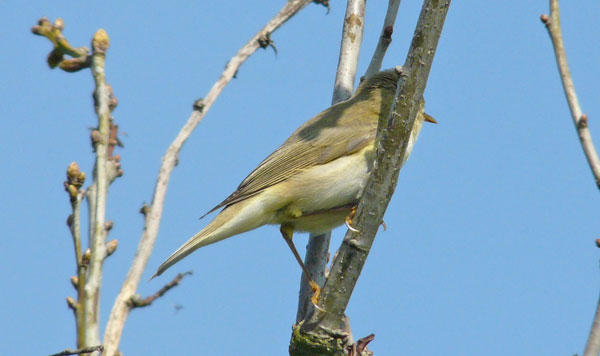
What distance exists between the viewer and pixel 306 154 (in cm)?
589

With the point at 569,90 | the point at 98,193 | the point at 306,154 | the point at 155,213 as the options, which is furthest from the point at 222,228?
the point at 569,90

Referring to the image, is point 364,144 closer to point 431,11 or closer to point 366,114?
point 366,114

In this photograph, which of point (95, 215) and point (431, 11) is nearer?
point (95, 215)

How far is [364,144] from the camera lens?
5.73 metres

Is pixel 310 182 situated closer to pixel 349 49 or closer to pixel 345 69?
pixel 345 69

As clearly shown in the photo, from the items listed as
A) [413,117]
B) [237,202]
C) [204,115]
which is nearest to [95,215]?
[204,115]

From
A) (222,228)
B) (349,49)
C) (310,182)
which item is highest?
(349,49)

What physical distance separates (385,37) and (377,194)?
198 cm

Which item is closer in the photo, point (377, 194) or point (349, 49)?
point (377, 194)

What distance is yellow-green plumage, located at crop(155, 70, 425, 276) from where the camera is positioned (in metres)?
5.51

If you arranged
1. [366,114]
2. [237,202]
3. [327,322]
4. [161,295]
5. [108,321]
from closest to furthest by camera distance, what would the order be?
[108,321] → [161,295] → [327,322] → [237,202] → [366,114]

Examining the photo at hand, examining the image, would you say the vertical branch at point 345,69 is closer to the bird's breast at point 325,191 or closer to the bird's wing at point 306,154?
the bird's breast at point 325,191

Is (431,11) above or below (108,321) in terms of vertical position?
above

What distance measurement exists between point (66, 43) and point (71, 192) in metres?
0.78
